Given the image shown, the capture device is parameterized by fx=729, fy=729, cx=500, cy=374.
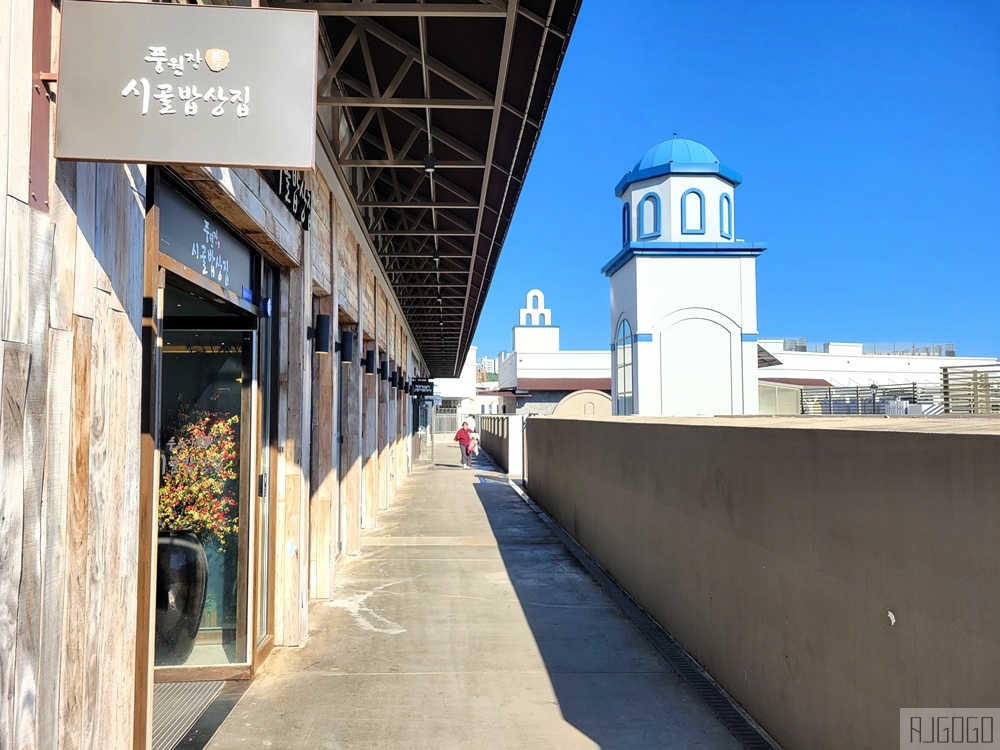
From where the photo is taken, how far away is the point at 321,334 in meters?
6.15

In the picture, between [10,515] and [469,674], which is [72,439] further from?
[469,674]

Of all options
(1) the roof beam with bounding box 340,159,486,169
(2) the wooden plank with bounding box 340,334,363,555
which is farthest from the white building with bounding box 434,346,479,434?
(1) the roof beam with bounding box 340,159,486,169

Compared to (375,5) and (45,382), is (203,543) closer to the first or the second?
(45,382)

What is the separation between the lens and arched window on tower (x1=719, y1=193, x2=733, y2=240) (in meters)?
23.5

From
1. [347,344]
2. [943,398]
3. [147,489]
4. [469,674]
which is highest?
[347,344]

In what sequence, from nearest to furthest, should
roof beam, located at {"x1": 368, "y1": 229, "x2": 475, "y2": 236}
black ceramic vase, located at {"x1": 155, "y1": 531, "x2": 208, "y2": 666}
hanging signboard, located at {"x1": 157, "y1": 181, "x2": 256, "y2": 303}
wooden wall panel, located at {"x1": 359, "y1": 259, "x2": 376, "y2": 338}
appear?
1. hanging signboard, located at {"x1": 157, "y1": 181, "x2": 256, "y2": 303}
2. black ceramic vase, located at {"x1": 155, "y1": 531, "x2": 208, "y2": 666}
3. wooden wall panel, located at {"x1": 359, "y1": 259, "x2": 376, "y2": 338}
4. roof beam, located at {"x1": 368, "y1": 229, "x2": 475, "y2": 236}

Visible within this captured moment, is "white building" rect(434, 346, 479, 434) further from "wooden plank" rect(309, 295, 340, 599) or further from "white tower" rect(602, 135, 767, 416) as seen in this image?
"wooden plank" rect(309, 295, 340, 599)

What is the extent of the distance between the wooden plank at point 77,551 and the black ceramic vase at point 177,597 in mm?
2320

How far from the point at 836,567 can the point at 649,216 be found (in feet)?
70.9

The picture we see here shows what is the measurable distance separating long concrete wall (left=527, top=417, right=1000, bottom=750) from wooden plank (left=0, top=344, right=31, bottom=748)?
9.65 feet

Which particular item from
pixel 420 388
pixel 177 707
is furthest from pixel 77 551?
pixel 420 388

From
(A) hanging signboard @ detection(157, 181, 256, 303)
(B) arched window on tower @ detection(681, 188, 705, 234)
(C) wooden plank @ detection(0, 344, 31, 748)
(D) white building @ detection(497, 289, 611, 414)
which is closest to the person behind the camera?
(C) wooden plank @ detection(0, 344, 31, 748)

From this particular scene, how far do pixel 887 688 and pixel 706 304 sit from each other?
2095 centimetres

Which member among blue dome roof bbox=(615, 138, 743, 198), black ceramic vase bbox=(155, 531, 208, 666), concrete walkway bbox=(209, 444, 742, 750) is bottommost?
concrete walkway bbox=(209, 444, 742, 750)
